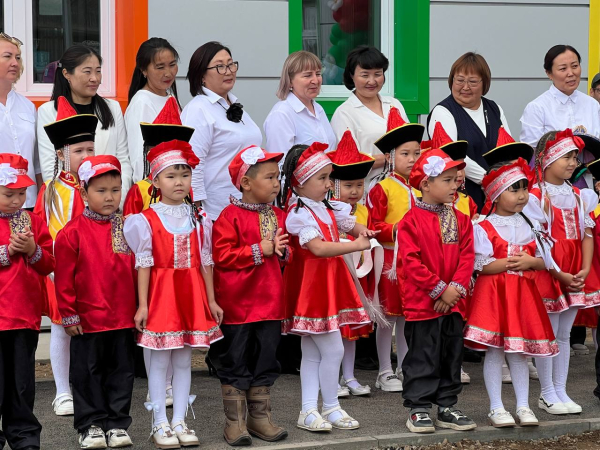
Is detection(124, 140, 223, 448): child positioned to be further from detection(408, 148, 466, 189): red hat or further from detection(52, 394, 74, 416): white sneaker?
detection(408, 148, 466, 189): red hat

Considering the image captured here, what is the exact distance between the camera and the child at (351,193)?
5.70 m

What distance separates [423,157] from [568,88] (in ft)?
8.04

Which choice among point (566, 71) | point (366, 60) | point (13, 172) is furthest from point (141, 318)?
point (566, 71)

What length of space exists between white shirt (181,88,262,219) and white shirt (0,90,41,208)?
95cm

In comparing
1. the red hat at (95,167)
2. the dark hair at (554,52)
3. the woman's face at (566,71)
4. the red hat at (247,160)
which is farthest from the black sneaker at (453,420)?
the dark hair at (554,52)

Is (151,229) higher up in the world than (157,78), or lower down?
lower down

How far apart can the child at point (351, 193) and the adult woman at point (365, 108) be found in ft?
2.21

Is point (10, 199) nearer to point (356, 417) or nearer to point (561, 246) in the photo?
point (356, 417)

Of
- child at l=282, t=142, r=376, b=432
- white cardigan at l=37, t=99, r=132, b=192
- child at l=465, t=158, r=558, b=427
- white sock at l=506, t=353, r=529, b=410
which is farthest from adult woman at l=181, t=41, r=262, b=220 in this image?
white sock at l=506, t=353, r=529, b=410

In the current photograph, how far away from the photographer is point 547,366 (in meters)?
5.75

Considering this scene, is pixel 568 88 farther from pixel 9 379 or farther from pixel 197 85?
pixel 9 379

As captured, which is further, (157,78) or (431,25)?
(431,25)

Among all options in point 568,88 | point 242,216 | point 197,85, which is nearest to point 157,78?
point 197,85

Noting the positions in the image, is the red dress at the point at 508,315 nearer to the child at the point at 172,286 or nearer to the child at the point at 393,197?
the child at the point at 393,197
